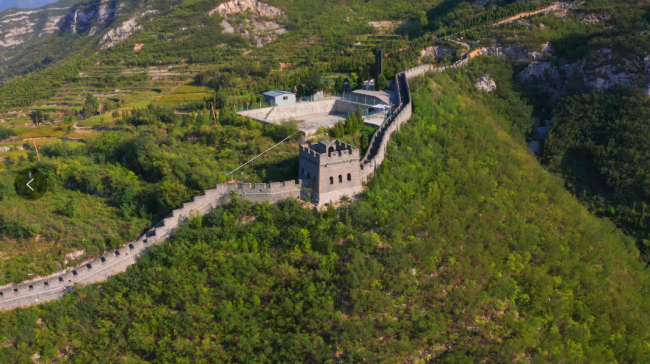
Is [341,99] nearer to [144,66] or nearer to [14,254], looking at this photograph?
[14,254]

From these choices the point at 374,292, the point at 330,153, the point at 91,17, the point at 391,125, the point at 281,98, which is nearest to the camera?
the point at 374,292

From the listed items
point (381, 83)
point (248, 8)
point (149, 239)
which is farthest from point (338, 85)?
point (248, 8)

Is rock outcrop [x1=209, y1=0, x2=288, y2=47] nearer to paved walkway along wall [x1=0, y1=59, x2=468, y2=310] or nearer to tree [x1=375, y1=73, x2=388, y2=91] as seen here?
tree [x1=375, y1=73, x2=388, y2=91]

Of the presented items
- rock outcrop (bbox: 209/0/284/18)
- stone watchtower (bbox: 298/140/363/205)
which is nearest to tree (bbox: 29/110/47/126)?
stone watchtower (bbox: 298/140/363/205)

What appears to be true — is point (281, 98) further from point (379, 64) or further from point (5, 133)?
point (5, 133)

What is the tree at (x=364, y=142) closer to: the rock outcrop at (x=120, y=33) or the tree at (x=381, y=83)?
the tree at (x=381, y=83)

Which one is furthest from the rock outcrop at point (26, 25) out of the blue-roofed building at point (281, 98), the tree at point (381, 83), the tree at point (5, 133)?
the tree at point (381, 83)
